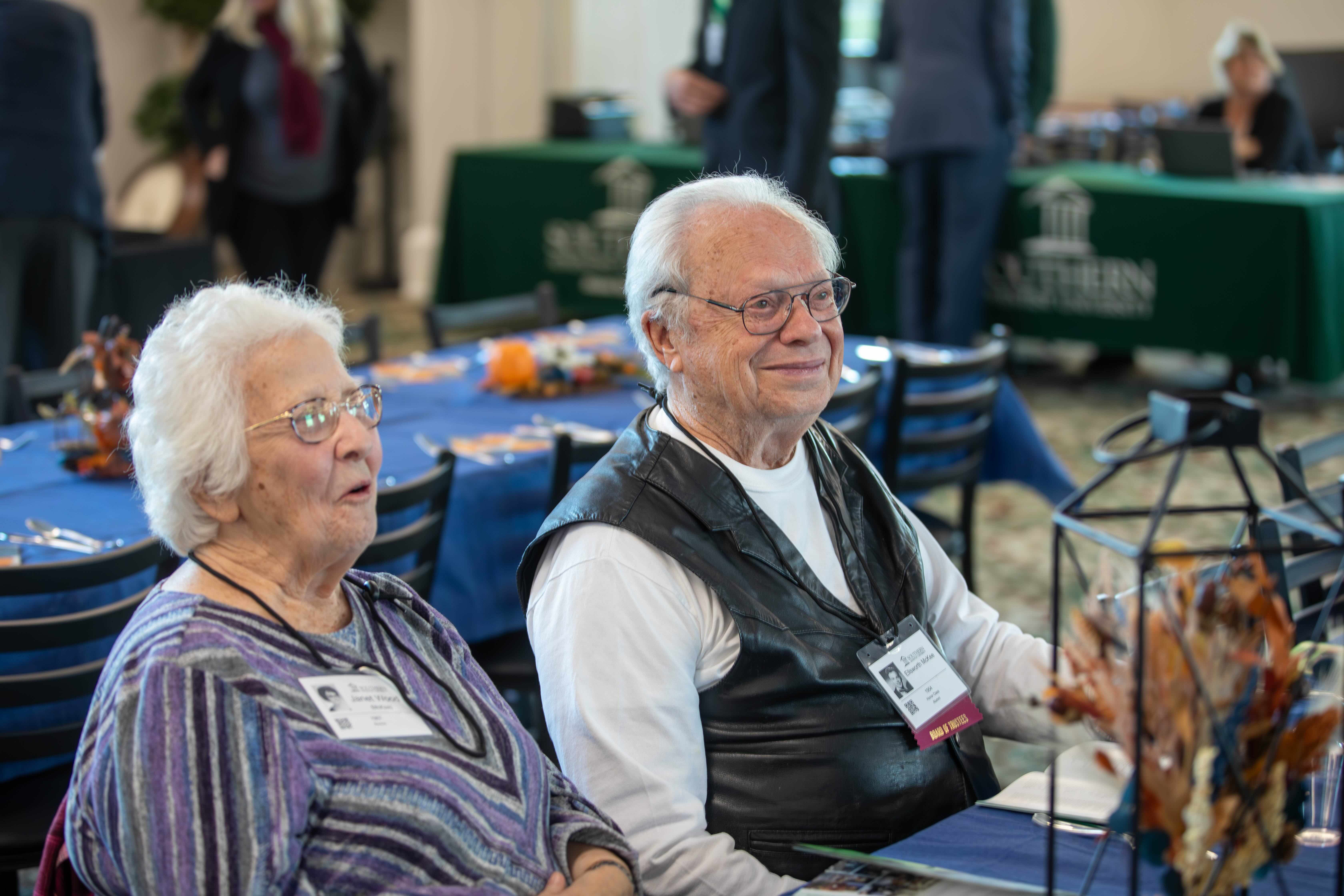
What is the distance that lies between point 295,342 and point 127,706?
0.41m

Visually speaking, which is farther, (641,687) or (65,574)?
(65,574)

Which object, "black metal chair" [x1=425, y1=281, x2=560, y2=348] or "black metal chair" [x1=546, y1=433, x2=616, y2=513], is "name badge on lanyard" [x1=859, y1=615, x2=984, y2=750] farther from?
"black metal chair" [x1=425, y1=281, x2=560, y2=348]

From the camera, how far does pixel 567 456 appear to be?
2.54 metres

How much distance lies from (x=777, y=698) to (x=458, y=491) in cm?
117

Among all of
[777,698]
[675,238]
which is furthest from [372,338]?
[777,698]

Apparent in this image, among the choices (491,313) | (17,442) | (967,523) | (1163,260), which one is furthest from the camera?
(1163,260)

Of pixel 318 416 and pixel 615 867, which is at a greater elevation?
pixel 318 416

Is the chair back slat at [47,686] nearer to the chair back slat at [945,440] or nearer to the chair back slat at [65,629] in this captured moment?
the chair back slat at [65,629]

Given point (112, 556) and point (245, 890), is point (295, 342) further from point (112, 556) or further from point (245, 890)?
point (112, 556)

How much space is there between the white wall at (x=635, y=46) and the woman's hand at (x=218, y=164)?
3.67m

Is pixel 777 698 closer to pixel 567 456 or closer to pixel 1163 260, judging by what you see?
pixel 567 456

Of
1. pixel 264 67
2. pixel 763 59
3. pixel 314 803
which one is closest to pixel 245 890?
pixel 314 803

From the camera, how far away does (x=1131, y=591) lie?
1.37 m

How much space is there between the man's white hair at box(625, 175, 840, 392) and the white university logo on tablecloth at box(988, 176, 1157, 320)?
438cm
